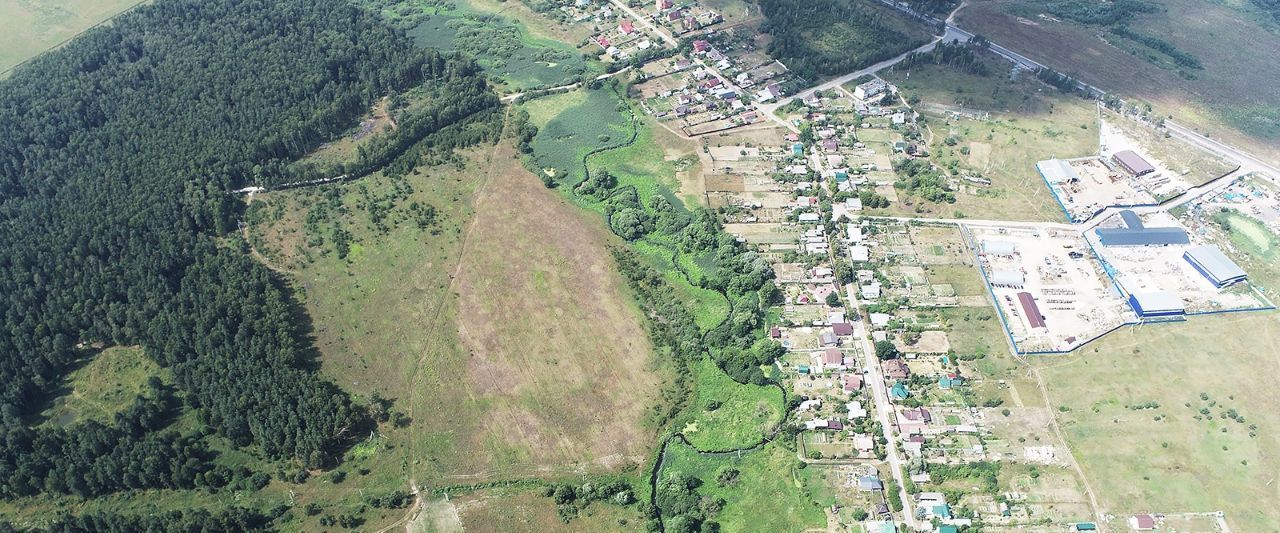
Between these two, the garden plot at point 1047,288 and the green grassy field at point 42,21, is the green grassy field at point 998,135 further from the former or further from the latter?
the green grassy field at point 42,21

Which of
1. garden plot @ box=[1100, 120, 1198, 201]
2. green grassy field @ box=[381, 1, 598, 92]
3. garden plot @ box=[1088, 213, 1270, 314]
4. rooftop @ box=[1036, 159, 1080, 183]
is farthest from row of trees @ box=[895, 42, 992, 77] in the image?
green grassy field @ box=[381, 1, 598, 92]

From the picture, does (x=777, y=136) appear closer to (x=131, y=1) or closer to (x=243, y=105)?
(x=243, y=105)

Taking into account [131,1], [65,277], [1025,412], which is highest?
[131,1]

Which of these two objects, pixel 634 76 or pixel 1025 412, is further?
pixel 634 76

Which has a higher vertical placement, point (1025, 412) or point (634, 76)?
point (634, 76)

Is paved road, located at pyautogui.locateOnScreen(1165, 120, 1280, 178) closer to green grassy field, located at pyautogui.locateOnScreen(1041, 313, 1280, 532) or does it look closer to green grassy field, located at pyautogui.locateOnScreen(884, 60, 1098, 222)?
green grassy field, located at pyautogui.locateOnScreen(884, 60, 1098, 222)

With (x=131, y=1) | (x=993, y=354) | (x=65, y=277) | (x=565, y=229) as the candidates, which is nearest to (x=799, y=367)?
(x=993, y=354)

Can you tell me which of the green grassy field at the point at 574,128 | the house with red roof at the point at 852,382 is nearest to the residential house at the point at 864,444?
the house with red roof at the point at 852,382

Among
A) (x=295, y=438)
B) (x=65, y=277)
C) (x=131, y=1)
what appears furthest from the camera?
(x=131, y=1)
